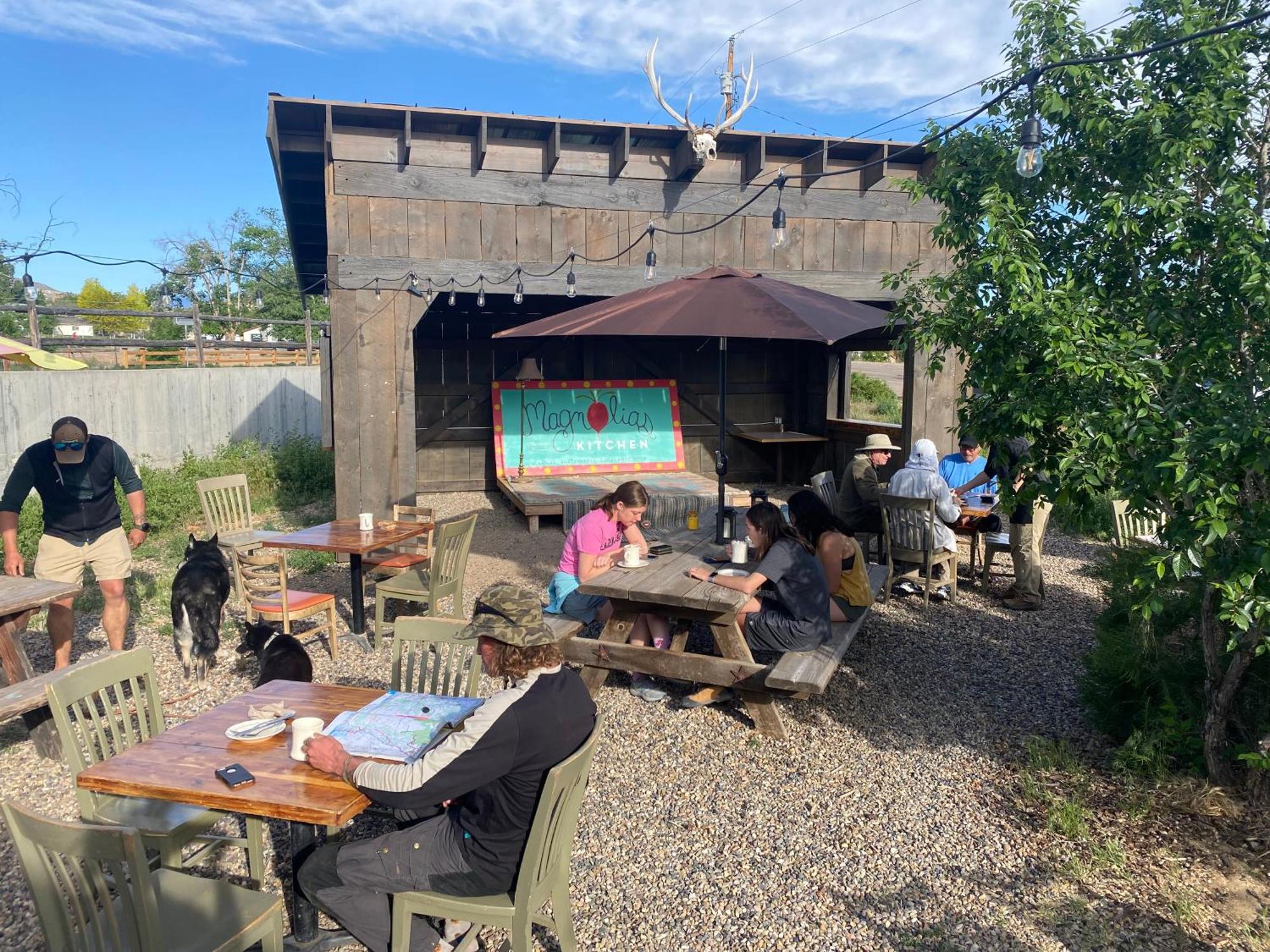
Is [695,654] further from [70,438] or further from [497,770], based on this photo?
[70,438]

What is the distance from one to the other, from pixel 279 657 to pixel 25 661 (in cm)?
136

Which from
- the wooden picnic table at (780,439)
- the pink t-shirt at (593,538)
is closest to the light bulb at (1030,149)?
the pink t-shirt at (593,538)

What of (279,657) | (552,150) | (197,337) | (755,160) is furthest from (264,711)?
(197,337)

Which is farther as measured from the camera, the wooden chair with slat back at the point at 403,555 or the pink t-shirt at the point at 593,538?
the wooden chair with slat back at the point at 403,555

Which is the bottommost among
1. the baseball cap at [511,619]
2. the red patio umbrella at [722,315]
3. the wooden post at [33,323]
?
the baseball cap at [511,619]

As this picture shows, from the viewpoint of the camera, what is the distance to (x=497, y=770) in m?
2.43

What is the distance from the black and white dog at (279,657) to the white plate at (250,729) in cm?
142

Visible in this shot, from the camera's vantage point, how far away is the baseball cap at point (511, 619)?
8.73 ft

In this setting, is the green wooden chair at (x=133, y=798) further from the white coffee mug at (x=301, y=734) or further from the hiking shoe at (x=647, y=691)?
the hiking shoe at (x=647, y=691)

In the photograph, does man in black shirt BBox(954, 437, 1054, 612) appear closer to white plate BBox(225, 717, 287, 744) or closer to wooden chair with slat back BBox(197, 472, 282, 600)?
white plate BBox(225, 717, 287, 744)

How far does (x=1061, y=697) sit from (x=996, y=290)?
2.58m

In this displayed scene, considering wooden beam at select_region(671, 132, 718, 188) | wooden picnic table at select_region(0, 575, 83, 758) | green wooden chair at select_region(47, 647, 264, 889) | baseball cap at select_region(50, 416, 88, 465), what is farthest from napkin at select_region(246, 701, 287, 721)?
wooden beam at select_region(671, 132, 718, 188)

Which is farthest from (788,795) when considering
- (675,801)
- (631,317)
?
(631,317)

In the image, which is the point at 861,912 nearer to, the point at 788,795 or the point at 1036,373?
the point at 788,795
